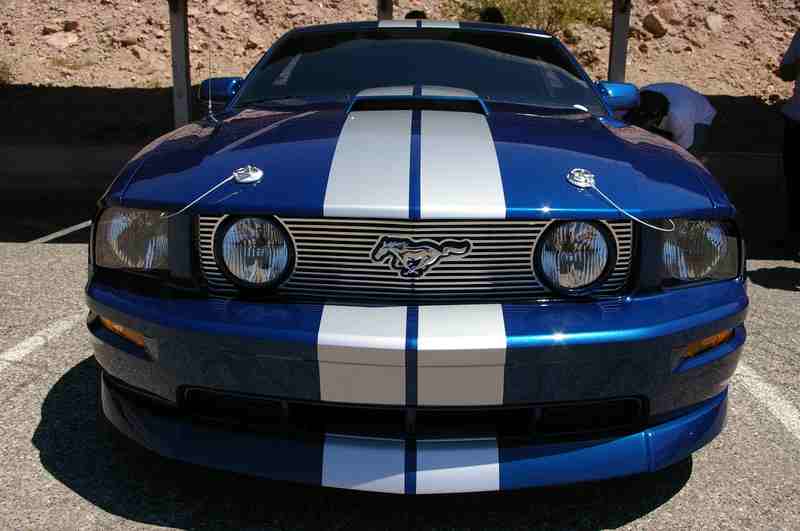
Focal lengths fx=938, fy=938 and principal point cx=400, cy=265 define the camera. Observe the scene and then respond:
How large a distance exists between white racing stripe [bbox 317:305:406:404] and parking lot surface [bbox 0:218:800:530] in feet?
1.42

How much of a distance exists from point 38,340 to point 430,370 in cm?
235

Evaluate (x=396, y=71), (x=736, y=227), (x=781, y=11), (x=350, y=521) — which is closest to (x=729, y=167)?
(x=396, y=71)

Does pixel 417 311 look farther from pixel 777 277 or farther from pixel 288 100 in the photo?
pixel 777 277

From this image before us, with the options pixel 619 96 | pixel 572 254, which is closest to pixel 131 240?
pixel 572 254

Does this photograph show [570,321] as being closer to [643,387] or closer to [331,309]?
[643,387]

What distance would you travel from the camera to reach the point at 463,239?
7.57 ft

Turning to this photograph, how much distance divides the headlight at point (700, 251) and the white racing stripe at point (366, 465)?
2.81 ft

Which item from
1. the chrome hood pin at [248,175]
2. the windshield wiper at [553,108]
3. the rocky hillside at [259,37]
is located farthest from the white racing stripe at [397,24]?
the rocky hillside at [259,37]

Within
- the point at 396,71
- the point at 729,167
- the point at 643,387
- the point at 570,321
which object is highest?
the point at 396,71

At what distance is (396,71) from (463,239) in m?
1.56

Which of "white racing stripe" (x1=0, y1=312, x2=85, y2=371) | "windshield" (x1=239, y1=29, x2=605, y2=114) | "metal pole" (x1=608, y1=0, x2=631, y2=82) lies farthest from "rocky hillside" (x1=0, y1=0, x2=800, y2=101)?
"windshield" (x1=239, y1=29, x2=605, y2=114)

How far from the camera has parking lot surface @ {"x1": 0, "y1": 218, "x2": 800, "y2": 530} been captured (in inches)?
96.5

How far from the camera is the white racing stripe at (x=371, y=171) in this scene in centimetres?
226

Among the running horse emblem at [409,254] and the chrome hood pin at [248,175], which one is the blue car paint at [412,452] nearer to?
the running horse emblem at [409,254]
